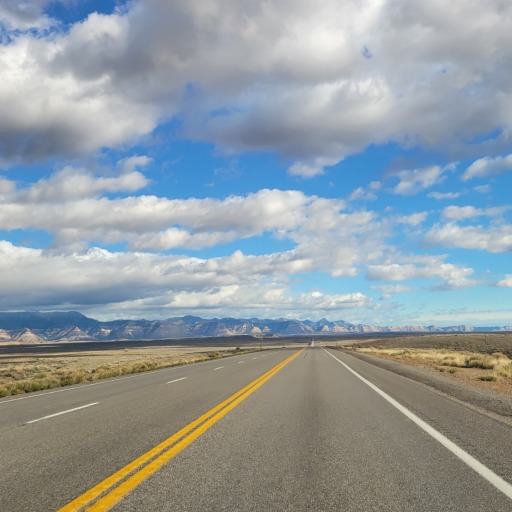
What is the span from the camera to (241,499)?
16.5ft

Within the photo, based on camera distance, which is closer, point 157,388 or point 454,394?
point 454,394

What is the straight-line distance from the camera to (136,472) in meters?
6.06

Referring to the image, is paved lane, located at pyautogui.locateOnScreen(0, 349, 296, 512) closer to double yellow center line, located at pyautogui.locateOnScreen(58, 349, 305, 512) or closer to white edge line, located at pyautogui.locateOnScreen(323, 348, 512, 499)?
double yellow center line, located at pyautogui.locateOnScreen(58, 349, 305, 512)

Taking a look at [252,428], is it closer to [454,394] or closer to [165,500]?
[165,500]

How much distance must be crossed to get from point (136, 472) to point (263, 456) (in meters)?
1.72

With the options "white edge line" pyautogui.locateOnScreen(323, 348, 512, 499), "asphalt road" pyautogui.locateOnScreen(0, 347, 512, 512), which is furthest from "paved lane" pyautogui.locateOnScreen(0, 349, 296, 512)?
"white edge line" pyautogui.locateOnScreen(323, 348, 512, 499)

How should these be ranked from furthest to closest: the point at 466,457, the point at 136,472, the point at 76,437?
the point at 76,437
the point at 466,457
the point at 136,472

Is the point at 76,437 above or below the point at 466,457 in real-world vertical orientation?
below

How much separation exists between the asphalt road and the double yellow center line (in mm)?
23

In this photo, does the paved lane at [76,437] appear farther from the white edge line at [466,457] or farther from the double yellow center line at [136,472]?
the white edge line at [466,457]

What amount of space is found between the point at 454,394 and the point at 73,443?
437 inches

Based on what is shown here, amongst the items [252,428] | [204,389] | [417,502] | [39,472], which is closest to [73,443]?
[39,472]

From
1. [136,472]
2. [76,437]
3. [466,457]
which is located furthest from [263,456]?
[76,437]

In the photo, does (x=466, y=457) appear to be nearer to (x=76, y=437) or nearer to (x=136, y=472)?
(x=136, y=472)
